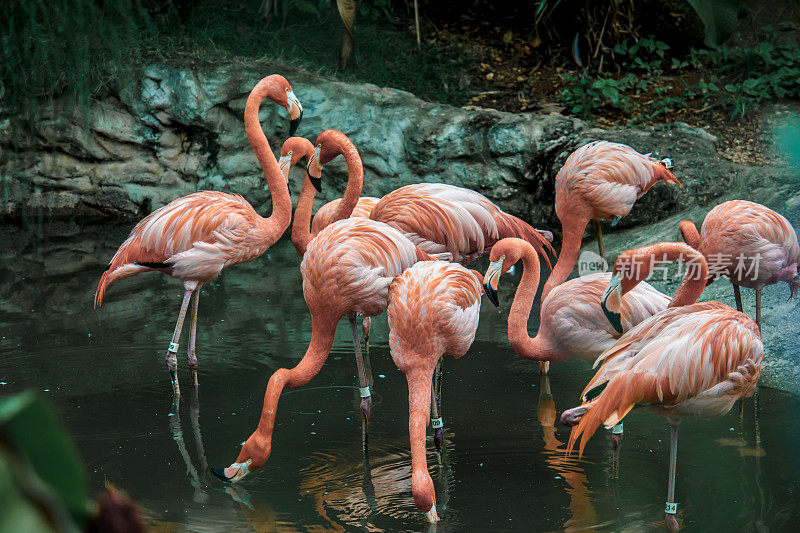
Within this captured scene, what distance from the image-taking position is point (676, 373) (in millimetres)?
2467

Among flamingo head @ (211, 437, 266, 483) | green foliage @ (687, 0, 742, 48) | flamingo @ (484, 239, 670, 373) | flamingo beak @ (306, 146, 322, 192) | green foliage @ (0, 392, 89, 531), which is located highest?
green foliage @ (687, 0, 742, 48)

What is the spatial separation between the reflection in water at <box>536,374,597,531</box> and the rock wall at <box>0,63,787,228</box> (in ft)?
7.68

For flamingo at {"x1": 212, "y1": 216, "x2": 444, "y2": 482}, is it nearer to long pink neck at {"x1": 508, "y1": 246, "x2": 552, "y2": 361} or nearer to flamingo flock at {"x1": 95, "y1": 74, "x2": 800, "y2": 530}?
flamingo flock at {"x1": 95, "y1": 74, "x2": 800, "y2": 530}

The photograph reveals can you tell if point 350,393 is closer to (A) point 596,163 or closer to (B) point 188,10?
(A) point 596,163

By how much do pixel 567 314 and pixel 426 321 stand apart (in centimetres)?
→ 72

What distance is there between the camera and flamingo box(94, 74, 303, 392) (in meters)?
3.65

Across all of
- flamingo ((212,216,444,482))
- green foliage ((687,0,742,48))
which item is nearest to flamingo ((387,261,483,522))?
flamingo ((212,216,444,482))

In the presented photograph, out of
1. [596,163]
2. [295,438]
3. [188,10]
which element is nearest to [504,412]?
[295,438]

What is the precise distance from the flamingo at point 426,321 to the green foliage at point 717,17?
3418 millimetres

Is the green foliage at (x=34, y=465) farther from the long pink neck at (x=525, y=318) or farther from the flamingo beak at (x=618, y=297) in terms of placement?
the long pink neck at (x=525, y=318)

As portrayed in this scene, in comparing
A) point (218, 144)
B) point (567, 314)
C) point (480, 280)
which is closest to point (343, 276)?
point (480, 280)

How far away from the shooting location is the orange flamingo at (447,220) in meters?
3.78

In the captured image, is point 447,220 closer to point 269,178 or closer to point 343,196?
point 343,196

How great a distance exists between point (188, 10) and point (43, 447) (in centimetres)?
777
